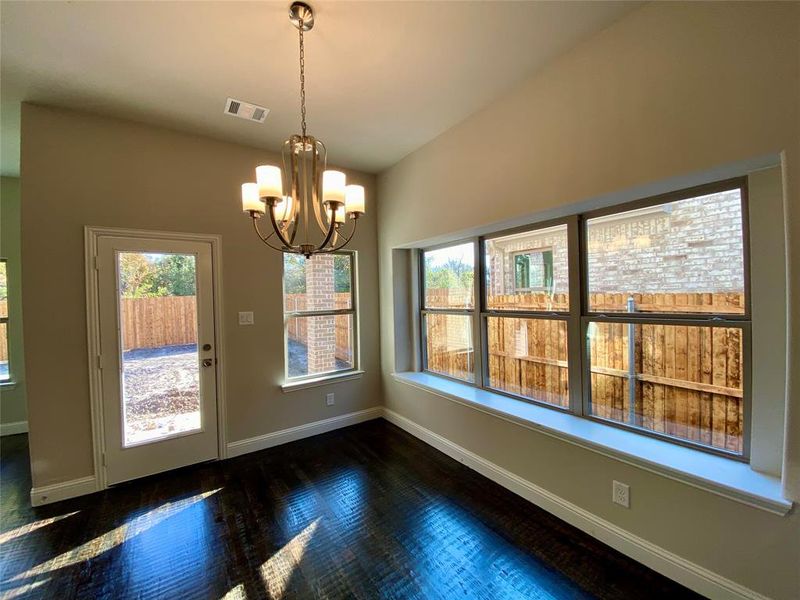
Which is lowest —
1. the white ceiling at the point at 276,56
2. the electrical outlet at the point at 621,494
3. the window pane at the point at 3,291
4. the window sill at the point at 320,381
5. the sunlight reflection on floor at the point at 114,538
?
the sunlight reflection on floor at the point at 114,538

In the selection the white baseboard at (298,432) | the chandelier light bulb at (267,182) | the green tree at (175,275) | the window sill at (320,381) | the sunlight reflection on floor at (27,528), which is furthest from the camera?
the window sill at (320,381)

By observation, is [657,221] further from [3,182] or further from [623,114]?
[3,182]

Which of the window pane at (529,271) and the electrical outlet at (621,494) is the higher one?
the window pane at (529,271)

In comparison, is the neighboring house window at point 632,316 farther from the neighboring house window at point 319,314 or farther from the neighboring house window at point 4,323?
the neighboring house window at point 4,323

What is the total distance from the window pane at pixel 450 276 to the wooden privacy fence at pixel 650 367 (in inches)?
18.4

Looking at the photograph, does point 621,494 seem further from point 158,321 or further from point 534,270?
point 158,321

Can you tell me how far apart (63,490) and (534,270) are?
155 inches

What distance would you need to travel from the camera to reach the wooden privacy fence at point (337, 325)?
3.45m

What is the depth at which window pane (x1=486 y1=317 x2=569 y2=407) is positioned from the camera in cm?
243

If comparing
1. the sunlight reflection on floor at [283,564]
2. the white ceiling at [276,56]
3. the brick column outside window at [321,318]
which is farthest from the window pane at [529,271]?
the sunlight reflection on floor at [283,564]

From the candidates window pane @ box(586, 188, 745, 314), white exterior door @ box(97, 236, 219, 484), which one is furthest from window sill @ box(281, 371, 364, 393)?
window pane @ box(586, 188, 745, 314)

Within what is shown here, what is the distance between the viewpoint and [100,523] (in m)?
2.22

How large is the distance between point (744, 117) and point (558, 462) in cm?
205

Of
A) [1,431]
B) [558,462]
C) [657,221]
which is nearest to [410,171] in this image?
[657,221]
